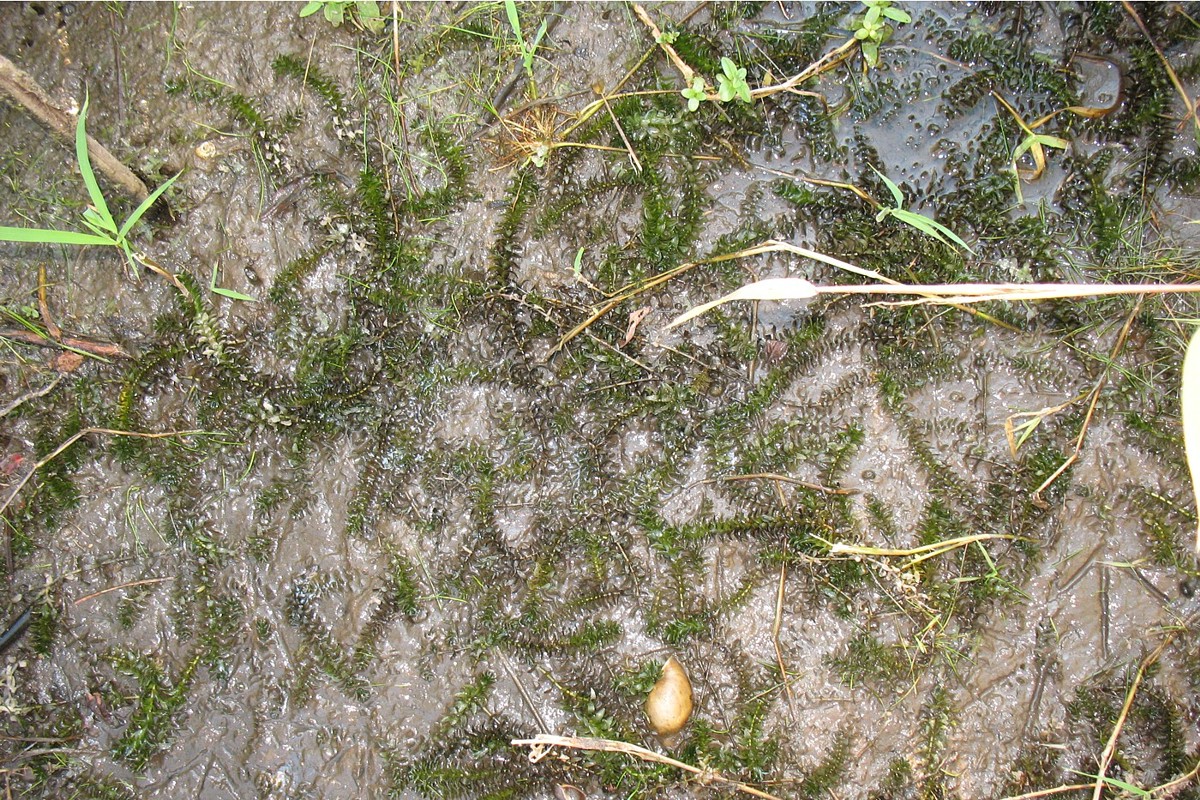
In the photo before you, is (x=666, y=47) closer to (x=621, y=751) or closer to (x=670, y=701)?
(x=670, y=701)

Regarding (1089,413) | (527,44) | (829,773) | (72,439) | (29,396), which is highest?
(527,44)

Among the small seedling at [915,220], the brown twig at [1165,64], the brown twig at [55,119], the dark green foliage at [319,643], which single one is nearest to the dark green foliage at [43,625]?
the dark green foliage at [319,643]

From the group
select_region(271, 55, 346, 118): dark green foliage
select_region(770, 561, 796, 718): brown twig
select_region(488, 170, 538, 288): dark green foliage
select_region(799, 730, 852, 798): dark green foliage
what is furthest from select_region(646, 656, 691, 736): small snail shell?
select_region(271, 55, 346, 118): dark green foliage

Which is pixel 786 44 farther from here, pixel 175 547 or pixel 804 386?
pixel 175 547

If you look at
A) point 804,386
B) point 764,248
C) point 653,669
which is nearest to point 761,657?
point 653,669

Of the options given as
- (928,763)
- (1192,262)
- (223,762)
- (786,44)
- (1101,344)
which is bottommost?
(928,763)

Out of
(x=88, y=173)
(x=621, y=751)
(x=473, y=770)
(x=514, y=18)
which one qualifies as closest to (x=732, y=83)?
(x=514, y=18)
